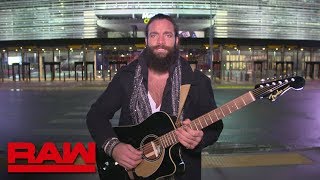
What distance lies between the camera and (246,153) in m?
7.61

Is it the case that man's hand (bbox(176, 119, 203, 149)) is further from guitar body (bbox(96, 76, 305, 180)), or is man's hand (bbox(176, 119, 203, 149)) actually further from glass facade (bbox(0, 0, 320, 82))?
glass facade (bbox(0, 0, 320, 82))

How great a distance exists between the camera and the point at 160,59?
3084 mm

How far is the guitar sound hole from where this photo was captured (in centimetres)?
305

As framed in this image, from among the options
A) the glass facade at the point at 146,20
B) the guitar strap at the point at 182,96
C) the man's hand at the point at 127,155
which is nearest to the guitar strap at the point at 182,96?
the guitar strap at the point at 182,96

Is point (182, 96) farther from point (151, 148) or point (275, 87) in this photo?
point (275, 87)

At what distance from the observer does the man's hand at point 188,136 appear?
9.45 ft

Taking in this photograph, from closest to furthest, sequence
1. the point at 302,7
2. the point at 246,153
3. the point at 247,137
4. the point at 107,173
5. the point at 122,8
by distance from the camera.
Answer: the point at 107,173
the point at 246,153
the point at 247,137
the point at 122,8
the point at 302,7

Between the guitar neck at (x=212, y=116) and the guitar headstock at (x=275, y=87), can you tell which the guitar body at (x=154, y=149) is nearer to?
the guitar neck at (x=212, y=116)

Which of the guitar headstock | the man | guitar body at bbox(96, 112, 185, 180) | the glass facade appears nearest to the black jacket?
the man

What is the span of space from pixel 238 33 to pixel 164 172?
4972 cm

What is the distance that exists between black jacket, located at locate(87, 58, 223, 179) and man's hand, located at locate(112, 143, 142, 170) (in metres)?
0.16

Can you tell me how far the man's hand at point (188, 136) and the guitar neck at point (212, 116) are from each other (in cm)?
6

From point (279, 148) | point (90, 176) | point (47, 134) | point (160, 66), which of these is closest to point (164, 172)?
point (160, 66)

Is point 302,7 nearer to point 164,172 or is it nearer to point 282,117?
point 282,117
